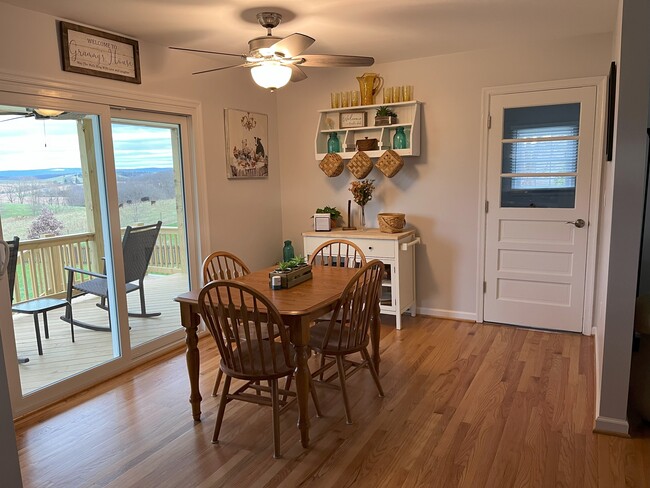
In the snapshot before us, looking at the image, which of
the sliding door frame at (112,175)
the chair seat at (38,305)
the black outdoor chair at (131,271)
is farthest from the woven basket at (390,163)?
the chair seat at (38,305)

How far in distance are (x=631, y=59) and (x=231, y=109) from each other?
10.3 feet

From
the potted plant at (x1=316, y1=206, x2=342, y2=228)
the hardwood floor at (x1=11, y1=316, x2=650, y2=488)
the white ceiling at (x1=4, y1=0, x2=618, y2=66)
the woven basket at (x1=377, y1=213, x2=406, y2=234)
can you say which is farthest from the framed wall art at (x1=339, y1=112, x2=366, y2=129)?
the hardwood floor at (x1=11, y1=316, x2=650, y2=488)

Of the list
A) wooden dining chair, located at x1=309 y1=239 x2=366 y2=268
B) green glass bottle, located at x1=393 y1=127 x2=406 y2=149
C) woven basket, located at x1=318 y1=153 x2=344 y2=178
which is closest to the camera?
wooden dining chair, located at x1=309 y1=239 x2=366 y2=268

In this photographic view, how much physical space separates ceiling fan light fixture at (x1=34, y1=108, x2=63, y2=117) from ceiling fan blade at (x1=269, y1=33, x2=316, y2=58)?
4.93 ft

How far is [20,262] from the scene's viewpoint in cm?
295

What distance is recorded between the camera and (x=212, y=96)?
4199mm

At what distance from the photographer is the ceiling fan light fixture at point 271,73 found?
8.73ft

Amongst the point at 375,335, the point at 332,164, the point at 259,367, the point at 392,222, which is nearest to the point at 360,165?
the point at 332,164

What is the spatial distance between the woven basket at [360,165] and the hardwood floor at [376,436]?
5.88ft

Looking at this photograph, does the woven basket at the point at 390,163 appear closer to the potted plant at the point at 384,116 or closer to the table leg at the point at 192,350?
the potted plant at the point at 384,116

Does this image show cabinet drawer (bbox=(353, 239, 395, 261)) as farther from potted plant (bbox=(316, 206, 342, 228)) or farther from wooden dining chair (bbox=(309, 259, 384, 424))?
wooden dining chair (bbox=(309, 259, 384, 424))

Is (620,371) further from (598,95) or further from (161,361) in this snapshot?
(161,361)

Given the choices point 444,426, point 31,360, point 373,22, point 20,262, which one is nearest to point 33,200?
point 20,262

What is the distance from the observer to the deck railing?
9.76 ft
